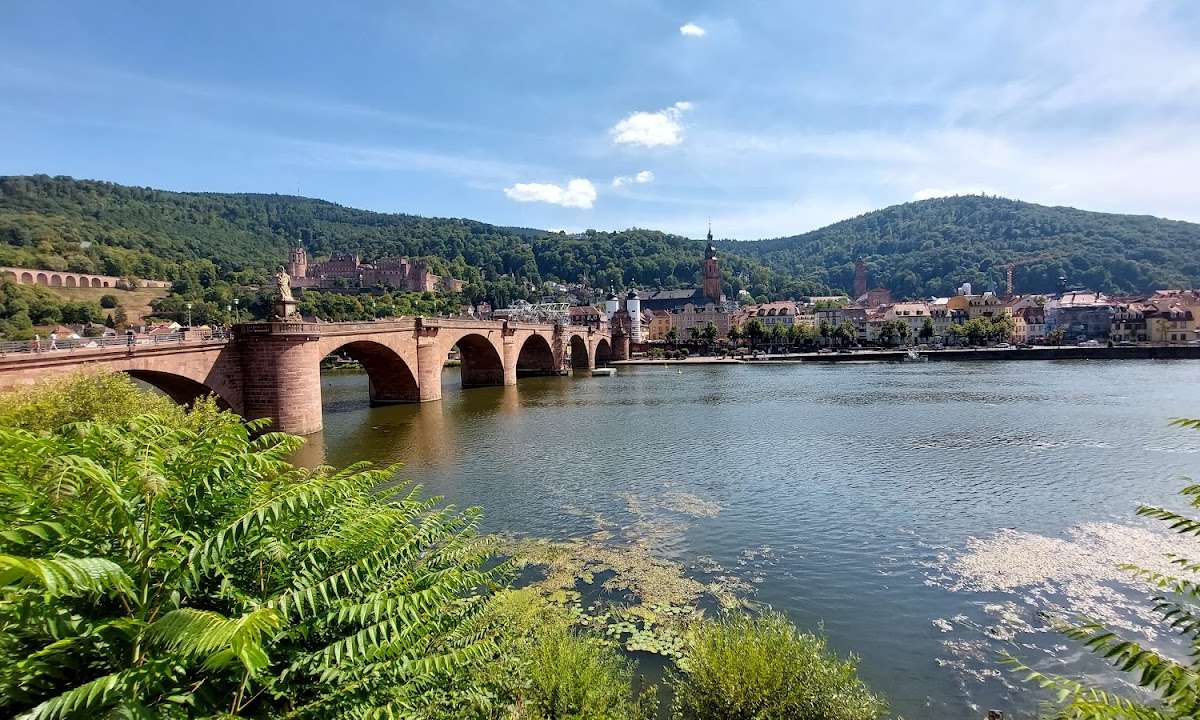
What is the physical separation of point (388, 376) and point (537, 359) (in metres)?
36.9

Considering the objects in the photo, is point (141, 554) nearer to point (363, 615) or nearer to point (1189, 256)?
point (363, 615)

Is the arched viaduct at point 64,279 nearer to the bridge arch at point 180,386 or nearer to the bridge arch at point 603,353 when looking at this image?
the bridge arch at point 603,353

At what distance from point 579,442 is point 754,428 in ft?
33.3

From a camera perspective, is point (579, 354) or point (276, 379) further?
point (579, 354)

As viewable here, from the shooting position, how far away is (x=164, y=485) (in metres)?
3.68

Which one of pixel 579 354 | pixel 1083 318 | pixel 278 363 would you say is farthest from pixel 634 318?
pixel 278 363

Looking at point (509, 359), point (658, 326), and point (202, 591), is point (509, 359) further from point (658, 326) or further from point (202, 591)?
point (658, 326)

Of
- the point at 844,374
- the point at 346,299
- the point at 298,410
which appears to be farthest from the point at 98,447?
the point at 346,299

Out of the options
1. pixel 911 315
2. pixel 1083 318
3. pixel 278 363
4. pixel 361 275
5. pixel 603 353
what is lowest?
Result: pixel 603 353

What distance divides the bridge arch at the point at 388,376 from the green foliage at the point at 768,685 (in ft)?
127

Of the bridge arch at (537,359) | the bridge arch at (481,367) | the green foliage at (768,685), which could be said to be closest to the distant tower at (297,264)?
the bridge arch at (537,359)

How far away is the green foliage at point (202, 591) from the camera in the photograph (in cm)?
305

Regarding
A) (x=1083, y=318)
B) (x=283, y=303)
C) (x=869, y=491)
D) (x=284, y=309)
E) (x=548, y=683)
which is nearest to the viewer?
(x=548, y=683)

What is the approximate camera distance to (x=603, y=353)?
114 meters
